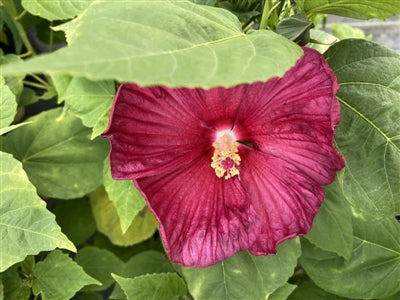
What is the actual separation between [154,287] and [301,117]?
308 mm

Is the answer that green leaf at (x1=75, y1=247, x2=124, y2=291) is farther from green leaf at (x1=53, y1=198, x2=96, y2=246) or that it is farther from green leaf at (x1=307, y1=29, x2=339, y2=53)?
green leaf at (x1=307, y1=29, x2=339, y2=53)

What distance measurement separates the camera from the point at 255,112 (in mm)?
536

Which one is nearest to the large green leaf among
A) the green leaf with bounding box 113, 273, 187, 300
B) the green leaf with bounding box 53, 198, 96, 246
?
the green leaf with bounding box 113, 273, 187, 300

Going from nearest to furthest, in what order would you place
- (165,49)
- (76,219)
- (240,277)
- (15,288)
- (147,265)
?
(165,49) → (240,277) → (15,288) → (147,265) → (76,219)

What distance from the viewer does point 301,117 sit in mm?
508

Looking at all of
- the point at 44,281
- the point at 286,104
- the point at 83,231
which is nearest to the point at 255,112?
the point at 286,104

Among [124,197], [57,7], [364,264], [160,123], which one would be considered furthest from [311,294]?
[57,7]

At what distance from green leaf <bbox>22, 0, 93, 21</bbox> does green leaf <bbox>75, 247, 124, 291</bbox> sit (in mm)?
385

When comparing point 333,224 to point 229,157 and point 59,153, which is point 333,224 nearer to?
point 229,157

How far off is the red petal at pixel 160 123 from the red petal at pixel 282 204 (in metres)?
0.08

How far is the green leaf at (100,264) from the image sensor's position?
0.85 metres

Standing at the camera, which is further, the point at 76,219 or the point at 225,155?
the point at 76,219

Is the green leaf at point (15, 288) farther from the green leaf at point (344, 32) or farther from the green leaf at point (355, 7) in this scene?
the green leaf at point (344, 32)

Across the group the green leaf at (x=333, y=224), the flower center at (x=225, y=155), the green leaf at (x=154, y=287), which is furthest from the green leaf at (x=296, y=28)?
the green leaf at (x=154, y=287)
